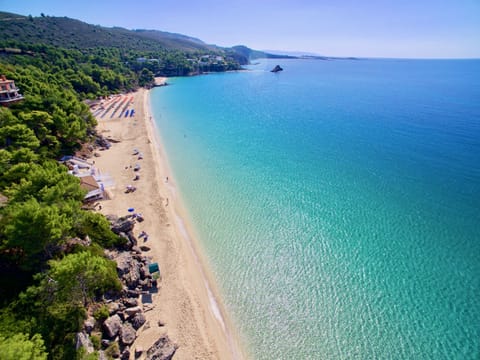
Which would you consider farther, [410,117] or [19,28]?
[19,28]

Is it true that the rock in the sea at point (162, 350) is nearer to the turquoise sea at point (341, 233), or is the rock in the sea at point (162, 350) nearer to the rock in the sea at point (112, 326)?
the rock in the sea at point (112, 326)

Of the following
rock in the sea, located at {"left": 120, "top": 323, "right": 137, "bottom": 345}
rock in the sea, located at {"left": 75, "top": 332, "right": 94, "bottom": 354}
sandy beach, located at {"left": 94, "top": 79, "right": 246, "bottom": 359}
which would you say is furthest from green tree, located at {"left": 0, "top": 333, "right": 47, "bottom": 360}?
sandy beach, located at {"left": 94, "top": 79, "right": 246, "bottom": 359}

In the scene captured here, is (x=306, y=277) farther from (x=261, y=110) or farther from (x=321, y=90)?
(x=321, y=90)

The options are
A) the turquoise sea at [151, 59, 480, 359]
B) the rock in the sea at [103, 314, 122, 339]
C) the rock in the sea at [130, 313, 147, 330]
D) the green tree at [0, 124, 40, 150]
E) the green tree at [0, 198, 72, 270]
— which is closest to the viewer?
the rock in the sea at [103, 314, 122, 339]

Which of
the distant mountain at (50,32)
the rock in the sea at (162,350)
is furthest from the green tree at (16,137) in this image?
the distant mountain at (50,32)

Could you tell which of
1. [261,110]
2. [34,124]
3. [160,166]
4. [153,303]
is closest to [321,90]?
[261,110]

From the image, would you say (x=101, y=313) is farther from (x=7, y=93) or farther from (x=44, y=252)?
(x=7, y=93)

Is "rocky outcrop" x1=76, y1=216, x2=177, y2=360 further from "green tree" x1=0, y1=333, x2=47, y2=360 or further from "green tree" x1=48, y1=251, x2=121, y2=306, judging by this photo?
"green tree" x1=0, y1=333, x2=47, y2=360
